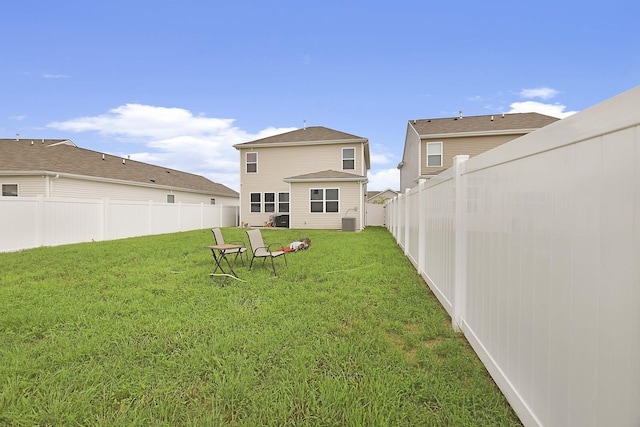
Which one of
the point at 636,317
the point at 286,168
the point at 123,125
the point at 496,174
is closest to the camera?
the point at 636,317

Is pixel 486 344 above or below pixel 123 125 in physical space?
below

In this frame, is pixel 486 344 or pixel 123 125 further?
pixel 123 125

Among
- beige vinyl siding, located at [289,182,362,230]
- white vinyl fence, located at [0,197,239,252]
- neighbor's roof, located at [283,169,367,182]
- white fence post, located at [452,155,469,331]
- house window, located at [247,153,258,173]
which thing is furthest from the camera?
house window, located at [247,153,258,173]

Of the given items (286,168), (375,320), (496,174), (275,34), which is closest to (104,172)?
(286,168)

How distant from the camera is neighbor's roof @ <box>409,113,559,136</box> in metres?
19.6

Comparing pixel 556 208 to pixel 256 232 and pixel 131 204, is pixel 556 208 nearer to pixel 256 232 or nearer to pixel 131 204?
pixel 256 232

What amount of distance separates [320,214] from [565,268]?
17.7 m

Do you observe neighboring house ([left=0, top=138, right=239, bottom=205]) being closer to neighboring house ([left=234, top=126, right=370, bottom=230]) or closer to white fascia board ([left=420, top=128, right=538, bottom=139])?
neighboring house ([left=234, top=126, right=370, bottom=230])

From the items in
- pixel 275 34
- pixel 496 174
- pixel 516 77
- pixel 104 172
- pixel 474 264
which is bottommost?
pixel 474 264

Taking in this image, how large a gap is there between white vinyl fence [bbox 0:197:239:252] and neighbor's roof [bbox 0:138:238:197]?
426 centimetres

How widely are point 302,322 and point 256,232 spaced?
3830 mm

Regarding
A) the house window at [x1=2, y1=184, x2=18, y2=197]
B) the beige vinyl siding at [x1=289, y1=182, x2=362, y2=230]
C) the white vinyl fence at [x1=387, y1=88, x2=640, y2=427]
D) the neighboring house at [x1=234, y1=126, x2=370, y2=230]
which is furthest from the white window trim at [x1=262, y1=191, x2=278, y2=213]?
the white vinyl fence at [x1=387, y1=88, x2=640, y2=427]

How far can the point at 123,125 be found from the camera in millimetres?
23281

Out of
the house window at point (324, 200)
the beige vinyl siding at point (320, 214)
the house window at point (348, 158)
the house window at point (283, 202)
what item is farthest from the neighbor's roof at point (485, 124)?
the house window at point (283, 202)
